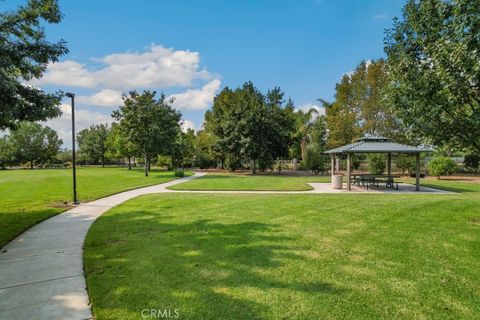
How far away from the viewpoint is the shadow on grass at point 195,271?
3.46m

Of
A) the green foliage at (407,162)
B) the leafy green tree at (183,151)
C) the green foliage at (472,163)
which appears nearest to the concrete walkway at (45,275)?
the green foliage at (407,162)

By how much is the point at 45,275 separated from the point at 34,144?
6677 centimetres

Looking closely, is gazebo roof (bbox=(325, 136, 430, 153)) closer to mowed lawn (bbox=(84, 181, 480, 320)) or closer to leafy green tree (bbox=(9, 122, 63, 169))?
mowed lawn (bbox=(84, 181, 480, 320))

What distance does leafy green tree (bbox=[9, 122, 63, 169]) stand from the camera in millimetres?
57225

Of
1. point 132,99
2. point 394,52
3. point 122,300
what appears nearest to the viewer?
point 122,300

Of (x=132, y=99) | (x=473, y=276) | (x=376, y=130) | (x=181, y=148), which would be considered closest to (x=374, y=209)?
(x=473, y=276)

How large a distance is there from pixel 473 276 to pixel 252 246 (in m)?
3.40

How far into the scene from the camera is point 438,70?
236 inches

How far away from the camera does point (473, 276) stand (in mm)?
4215

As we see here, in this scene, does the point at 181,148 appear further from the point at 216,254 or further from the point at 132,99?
the point at 216,254

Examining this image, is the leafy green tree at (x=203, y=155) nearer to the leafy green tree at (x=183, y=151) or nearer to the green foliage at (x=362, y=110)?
the leafy green tree at (x=183, y=151)

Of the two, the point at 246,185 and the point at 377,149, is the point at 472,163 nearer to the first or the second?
the point at 377,149

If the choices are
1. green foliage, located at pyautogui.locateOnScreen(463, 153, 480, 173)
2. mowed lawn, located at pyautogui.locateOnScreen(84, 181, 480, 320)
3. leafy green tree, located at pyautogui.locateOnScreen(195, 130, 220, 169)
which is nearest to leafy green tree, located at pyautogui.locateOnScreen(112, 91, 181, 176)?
leafy green tree, located at pyautogui.locateOnScreen(195, 130, 220, 169)

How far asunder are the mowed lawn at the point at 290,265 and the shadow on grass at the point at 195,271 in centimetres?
2
